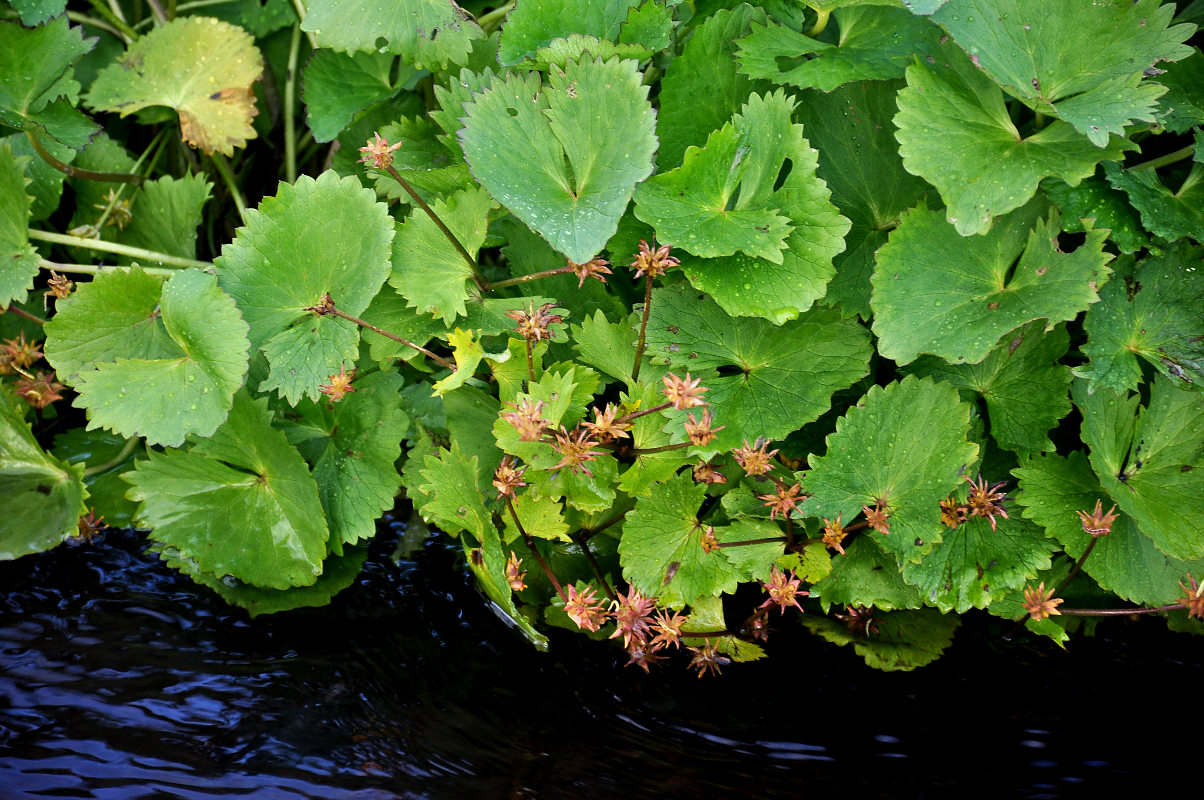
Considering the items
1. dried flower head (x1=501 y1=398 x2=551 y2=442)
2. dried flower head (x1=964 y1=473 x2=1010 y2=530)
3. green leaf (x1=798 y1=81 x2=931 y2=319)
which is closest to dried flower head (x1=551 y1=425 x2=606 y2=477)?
dried flower head (x1=501 y1=398 x2=551 y2=442)

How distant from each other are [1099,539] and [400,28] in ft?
4.96

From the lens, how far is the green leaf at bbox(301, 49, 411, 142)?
193cm

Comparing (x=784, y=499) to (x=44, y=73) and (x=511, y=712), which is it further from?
(x=44, y=73)

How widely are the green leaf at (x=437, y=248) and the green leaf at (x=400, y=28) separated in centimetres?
31

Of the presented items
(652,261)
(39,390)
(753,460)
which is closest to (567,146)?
(652,261)

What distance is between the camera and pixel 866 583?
4.87ft

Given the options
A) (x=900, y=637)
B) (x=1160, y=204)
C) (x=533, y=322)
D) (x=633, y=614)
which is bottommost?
(x=900, y=637)

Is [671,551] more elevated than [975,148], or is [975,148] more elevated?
[975,148]

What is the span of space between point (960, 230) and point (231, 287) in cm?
121

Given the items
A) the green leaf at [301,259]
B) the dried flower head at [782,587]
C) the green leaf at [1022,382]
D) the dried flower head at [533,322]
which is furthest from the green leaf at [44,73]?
the green leaf at [1022,382]

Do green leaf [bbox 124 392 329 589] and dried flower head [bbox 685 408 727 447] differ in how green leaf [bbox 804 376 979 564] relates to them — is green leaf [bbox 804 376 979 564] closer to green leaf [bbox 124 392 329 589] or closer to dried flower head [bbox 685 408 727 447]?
dried flower head [bbox 685 408 727 447]

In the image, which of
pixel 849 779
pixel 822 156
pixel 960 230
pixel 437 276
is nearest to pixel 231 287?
pixel 437 276

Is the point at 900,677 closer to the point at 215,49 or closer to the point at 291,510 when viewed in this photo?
the point at 291,510

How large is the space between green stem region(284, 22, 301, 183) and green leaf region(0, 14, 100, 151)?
43cm
